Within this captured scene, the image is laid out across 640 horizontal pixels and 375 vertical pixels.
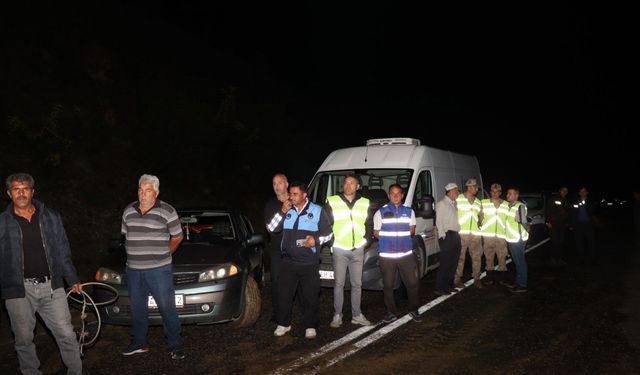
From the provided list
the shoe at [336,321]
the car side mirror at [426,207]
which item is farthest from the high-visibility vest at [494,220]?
the shoe at [336,321]

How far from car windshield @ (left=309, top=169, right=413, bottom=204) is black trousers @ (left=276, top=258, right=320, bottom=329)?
263cm

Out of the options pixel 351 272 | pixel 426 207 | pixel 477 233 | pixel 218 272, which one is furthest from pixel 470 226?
pixel 218 272

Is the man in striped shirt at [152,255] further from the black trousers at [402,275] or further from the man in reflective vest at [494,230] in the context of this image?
the man in reflective vest at [494,230]

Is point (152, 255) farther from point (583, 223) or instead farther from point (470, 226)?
point (583, 223)

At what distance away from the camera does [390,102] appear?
121 feet

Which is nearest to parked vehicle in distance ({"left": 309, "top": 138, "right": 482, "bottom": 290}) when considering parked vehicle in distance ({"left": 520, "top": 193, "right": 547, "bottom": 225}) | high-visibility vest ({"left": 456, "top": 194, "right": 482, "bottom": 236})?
high-visibility vest ({"left": 456, "top": 194, "right": 482, "bottom": 236})

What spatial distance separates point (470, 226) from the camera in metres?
8.73

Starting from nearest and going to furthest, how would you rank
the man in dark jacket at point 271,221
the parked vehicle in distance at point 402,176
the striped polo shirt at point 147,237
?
the striped polo shirt at point 147,237 → the man in dark jacket at point 271,221 → the parked vehicle in distance at point 402,176

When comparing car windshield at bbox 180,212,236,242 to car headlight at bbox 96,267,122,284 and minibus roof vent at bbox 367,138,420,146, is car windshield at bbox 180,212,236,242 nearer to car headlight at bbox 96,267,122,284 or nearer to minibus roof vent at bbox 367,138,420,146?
car headlight at bbox 96,267,122,284

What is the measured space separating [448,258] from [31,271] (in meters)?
6.16

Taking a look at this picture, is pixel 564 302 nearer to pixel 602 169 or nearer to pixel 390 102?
pixel 390 102

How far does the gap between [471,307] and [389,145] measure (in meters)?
3.29

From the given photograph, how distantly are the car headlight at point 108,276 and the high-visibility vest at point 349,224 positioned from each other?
2.69 metres

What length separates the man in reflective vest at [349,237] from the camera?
6.27 meters
